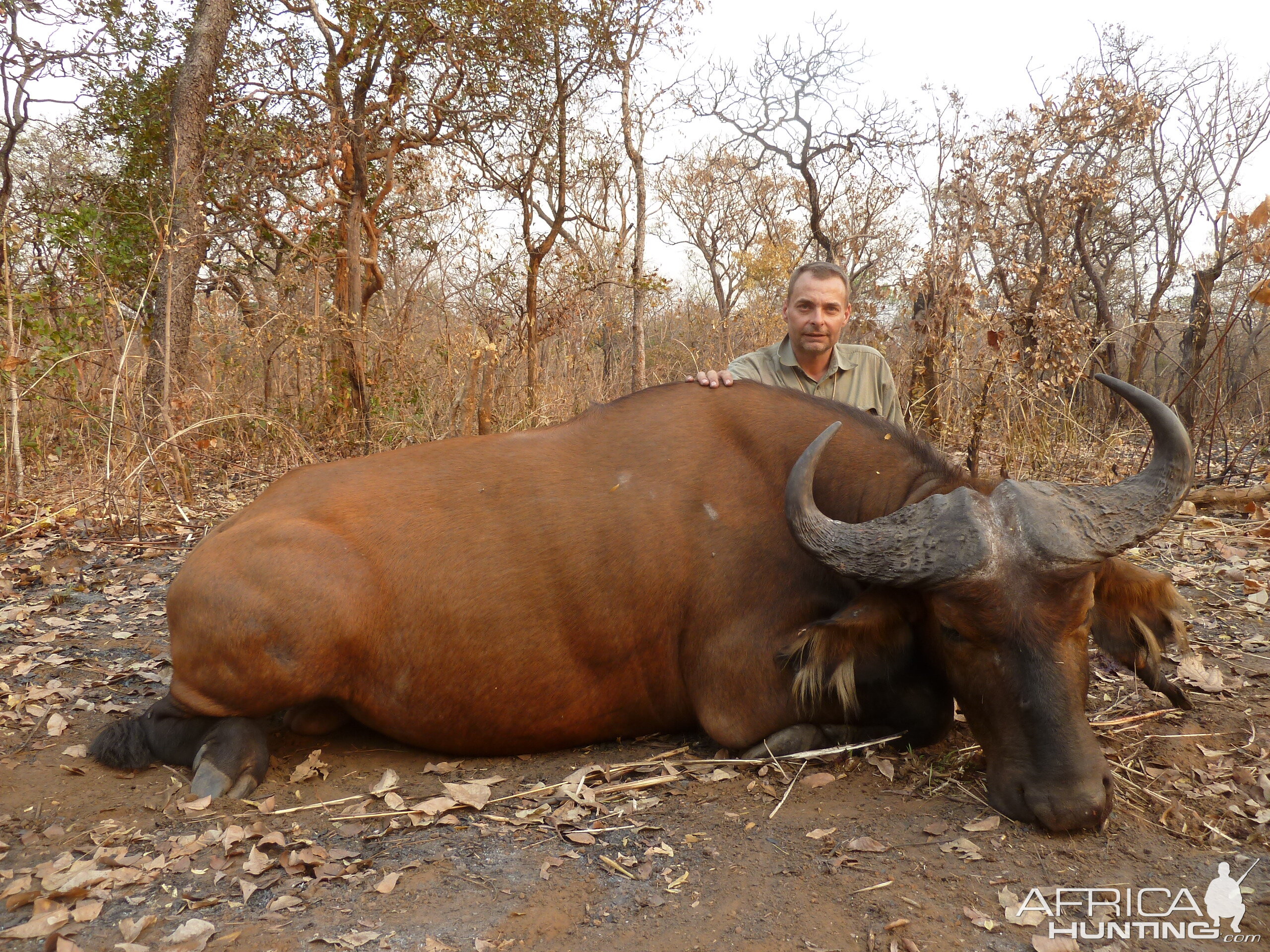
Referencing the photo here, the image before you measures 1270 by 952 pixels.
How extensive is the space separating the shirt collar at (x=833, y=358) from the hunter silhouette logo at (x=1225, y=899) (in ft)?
11.5

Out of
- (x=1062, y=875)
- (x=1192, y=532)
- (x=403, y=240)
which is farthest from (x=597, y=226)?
(x=1062, y=875)

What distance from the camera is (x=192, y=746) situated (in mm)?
3570

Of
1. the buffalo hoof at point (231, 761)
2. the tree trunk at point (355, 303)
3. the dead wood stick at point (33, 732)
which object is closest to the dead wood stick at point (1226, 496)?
the buffalo hoof at point (231, 761)

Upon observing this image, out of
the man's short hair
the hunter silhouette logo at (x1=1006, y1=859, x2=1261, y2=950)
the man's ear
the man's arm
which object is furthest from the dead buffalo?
the man's arm

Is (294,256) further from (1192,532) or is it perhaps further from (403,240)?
(1192,532)

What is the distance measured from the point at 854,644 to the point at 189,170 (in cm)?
1004

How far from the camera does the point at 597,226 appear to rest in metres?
13.4

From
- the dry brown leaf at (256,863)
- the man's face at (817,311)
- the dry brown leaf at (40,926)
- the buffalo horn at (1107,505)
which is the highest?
the man's face at (817,311)

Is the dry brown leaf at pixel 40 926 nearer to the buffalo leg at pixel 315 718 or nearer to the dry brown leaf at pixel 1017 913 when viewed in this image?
the buffalo leg at pixel 315 718

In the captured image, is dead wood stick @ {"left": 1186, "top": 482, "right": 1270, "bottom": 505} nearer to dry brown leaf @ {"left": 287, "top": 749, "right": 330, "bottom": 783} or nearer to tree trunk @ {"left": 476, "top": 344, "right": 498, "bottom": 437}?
tree trunk @ {"left": 476, "top": 344, "right": 498, "bottom": 437}

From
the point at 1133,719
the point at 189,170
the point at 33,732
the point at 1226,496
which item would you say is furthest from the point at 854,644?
the point at 189,170

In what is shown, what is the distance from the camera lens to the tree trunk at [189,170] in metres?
9.36

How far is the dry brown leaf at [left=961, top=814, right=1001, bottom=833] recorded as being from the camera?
2803 mm

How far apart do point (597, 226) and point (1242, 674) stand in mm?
11001
